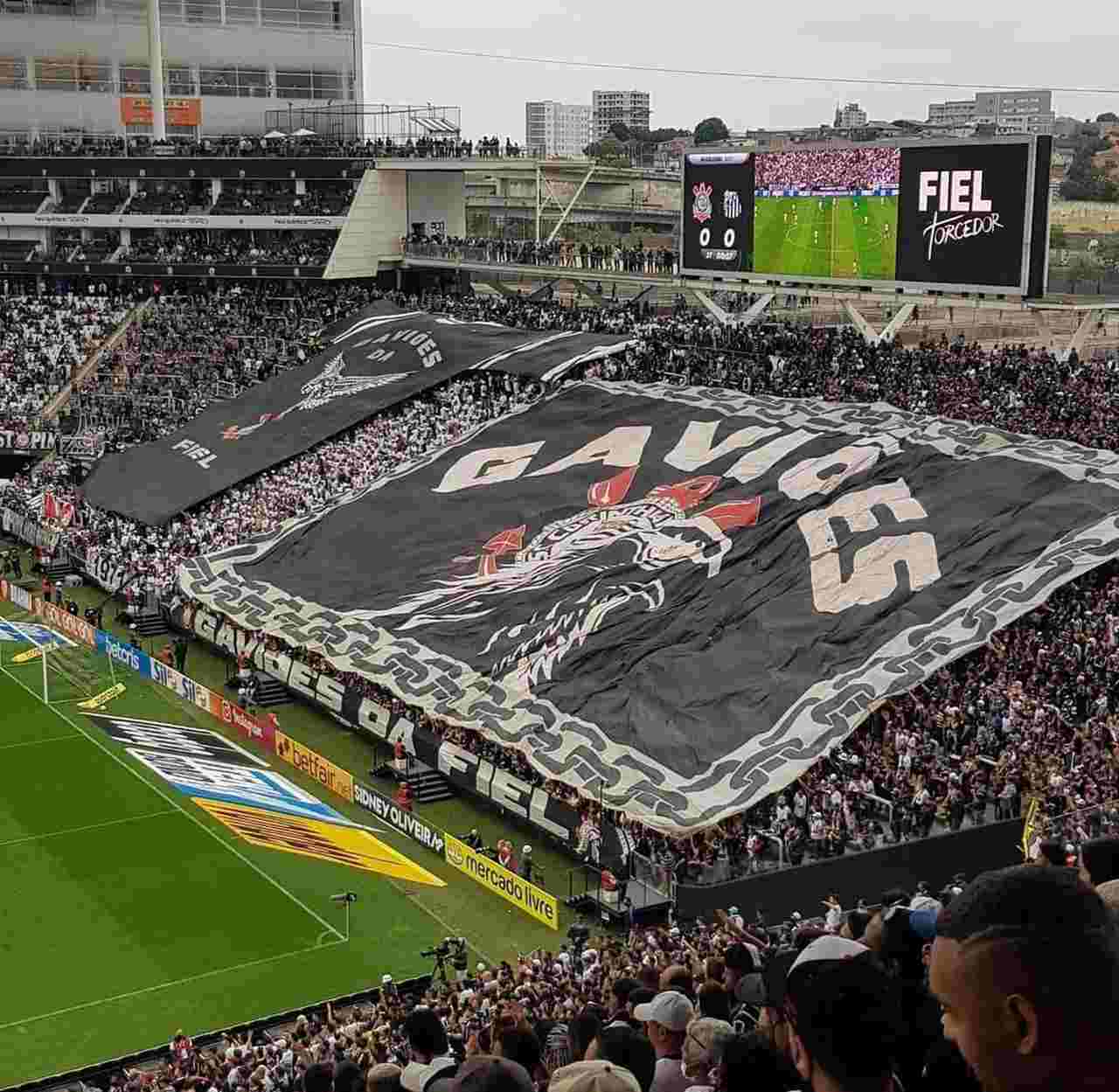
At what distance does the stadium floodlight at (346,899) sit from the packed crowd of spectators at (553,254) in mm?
27199

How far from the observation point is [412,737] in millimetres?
29297

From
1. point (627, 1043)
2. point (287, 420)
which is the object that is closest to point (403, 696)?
point (287, 420)

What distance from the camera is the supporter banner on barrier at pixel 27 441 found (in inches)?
2078

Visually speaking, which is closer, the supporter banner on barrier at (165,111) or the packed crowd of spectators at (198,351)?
the packed crowd of spectators at (198,351)

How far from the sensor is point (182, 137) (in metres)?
67.9

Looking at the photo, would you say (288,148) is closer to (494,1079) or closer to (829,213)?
(829,213)

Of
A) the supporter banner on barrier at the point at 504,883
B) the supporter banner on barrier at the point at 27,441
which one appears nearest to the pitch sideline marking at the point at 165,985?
the supporter banner on barrier at the point at 504,883

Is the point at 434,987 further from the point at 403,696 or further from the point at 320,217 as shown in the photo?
the point at 320,217

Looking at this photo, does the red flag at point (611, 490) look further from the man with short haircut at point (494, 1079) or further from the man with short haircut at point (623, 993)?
the man with short haircut at point (494, 1079)

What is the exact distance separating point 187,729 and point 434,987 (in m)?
14.5

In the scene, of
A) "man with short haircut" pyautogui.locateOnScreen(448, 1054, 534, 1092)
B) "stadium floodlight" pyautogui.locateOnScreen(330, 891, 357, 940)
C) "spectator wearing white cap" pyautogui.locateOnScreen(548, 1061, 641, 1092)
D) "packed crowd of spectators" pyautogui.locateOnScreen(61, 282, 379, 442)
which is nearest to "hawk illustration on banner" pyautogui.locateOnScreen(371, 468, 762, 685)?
"stadium floodlight" pyautogui.locateOnScreen(330, 891, 357, 940)

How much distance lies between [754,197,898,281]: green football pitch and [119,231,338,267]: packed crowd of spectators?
2289cm

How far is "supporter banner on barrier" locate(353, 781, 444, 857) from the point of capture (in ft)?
85.0

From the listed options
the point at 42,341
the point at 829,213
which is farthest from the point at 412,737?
the point at 42,341
